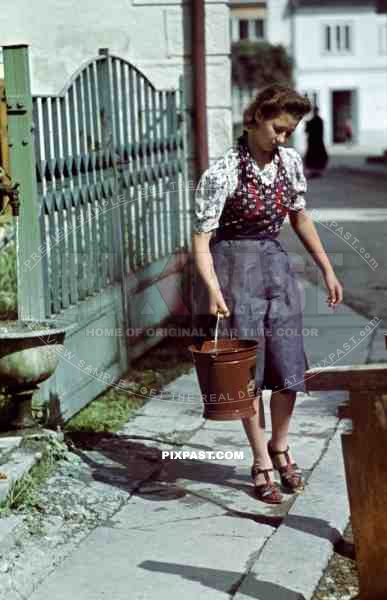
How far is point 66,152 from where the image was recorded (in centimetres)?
639

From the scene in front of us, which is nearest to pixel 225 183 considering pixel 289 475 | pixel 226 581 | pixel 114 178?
pixel 289 475

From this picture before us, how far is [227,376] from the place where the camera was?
16.2ft

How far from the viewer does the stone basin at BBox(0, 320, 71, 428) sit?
5.48 meters

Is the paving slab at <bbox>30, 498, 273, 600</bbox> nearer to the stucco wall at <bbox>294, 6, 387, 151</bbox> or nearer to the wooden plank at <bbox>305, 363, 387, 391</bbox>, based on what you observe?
the wooden plank at <bbox>305, 363, 387, 391</bbox>

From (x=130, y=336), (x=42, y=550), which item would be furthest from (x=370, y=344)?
(x=42, y=550)

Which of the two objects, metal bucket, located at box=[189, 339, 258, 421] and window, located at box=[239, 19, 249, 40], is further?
window, located at box=[239, 19, 249, 40]

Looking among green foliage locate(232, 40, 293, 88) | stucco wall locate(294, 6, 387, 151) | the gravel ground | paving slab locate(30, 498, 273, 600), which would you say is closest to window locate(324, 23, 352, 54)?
stucco wall locate(294, 6, 387, 151)

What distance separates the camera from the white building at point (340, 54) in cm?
6078

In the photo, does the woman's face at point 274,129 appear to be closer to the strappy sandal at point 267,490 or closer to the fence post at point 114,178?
the strappy sandal at point 267,490

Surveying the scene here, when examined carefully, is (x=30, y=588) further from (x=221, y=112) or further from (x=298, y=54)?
(x=298, y=54)

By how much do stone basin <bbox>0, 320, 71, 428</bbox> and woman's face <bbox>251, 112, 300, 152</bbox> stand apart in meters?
1.36

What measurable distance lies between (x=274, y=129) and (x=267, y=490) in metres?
1.57

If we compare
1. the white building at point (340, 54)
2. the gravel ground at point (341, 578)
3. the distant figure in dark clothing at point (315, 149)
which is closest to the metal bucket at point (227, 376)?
the gravel ground at point (341, 578)

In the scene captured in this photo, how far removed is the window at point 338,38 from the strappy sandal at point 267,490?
57.8 metres
